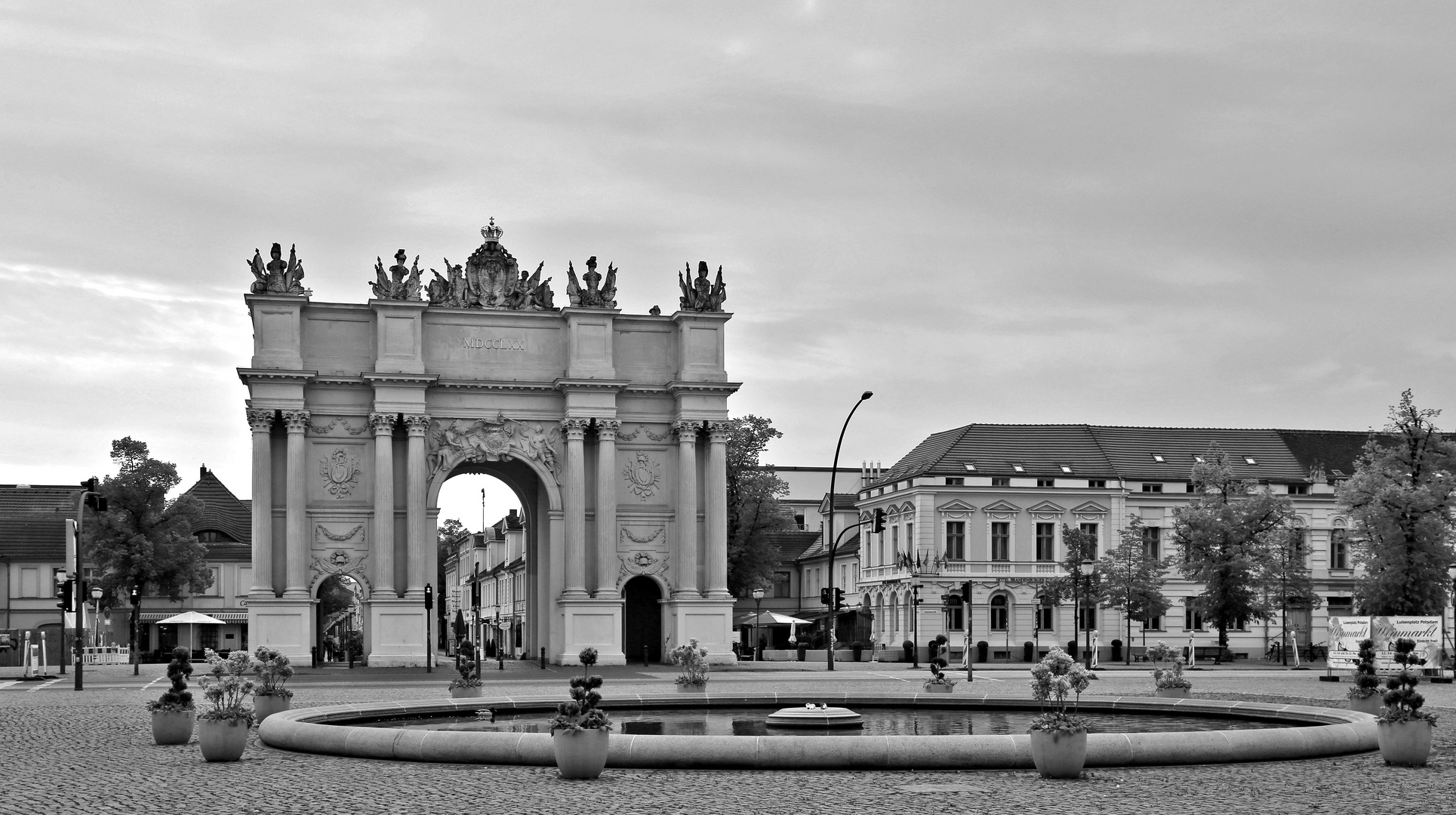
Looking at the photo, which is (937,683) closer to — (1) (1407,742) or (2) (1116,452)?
(1) (1407,742)

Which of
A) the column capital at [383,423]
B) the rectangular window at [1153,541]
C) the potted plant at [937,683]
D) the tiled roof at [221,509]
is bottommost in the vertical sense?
the potted plant at [937,683]

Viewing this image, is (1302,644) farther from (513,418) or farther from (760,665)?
(513,418)

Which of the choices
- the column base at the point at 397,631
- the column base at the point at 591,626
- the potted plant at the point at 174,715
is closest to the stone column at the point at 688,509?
the column base at the point at 591,626

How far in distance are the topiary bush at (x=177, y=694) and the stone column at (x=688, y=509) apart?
36679 mm

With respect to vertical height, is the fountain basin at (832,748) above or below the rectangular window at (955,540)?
below

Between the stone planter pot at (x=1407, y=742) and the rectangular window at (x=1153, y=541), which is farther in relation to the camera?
the rectangular window at (x=1153, y=541)

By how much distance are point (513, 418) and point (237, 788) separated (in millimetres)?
41902

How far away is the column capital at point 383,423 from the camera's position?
57375mm

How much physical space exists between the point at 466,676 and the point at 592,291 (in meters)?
29.5

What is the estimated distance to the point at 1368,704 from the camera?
1052 inches

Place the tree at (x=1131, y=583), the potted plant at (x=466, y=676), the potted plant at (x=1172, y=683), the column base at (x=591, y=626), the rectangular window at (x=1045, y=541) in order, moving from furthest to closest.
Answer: the rectangular window at (x=1045, y=541) → the tree at (x=1131, y=583) → the column base at (x=591, y=626) → the potted plant at (x=1172, y=683) → the potted plant at (x=466, y=676)

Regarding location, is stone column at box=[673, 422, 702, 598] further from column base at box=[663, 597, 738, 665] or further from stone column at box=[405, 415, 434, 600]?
stone column at box=[405, 415, 434, 600]

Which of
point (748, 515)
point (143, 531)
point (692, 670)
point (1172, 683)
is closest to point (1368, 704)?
point (1172, 683)

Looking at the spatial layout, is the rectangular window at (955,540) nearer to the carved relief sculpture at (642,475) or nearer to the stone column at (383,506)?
the carved relief sculpture at (642,475)
